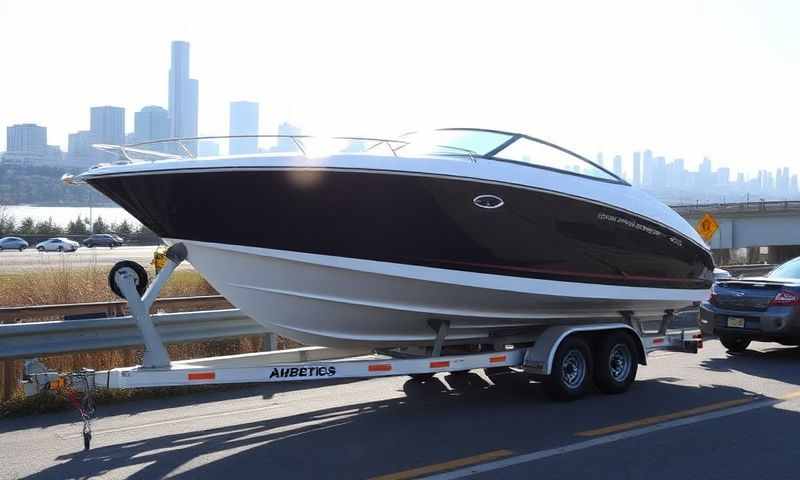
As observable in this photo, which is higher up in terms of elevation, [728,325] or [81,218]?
[81,218]

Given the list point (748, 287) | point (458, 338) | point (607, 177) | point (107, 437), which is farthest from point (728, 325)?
point (107, 437)

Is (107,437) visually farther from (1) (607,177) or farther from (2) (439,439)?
(1) (607,177)

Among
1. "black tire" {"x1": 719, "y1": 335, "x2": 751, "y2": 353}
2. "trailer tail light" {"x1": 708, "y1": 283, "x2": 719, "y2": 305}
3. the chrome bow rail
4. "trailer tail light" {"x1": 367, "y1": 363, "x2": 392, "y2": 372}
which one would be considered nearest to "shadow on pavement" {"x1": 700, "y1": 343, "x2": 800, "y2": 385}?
"black tire" {"x1": 719, "y1": 335, "x2": 751, "y2": 353}

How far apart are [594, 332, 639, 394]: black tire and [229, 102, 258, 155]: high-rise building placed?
4.34 meters

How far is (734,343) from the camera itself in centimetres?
1202

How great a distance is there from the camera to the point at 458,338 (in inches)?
337

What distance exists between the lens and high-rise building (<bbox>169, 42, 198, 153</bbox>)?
8.16m

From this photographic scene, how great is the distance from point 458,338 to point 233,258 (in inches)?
106

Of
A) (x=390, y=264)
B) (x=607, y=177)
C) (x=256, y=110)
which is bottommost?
(x=390, y=264)

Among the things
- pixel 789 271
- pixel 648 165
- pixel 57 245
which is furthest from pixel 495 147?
pixel 648 165

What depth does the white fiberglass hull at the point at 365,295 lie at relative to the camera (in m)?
7.15

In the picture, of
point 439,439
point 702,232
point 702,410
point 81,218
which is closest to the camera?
point 439,439

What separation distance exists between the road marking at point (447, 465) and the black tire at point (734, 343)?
6787 millimetres

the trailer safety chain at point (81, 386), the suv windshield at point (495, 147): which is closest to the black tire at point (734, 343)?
the suv windshield at point (495, 147)
